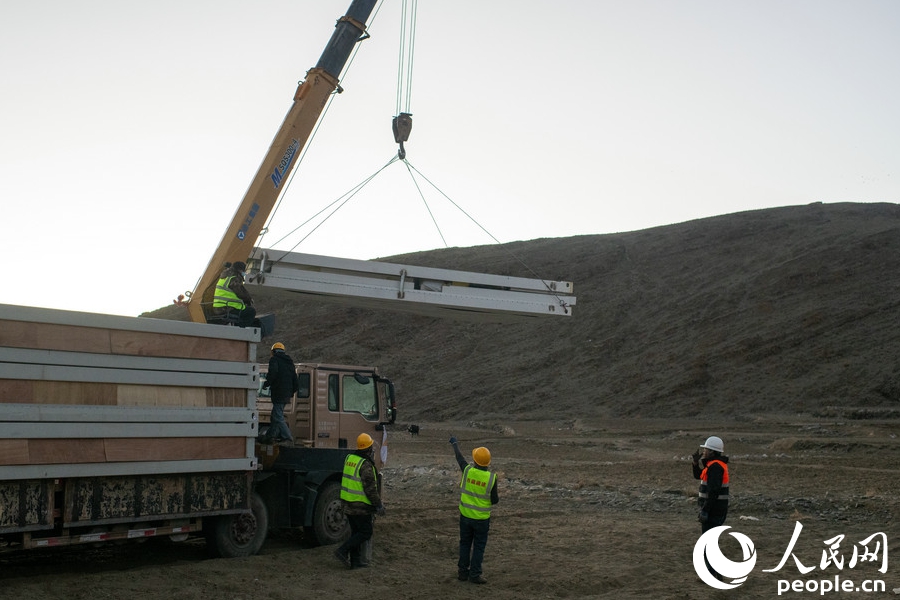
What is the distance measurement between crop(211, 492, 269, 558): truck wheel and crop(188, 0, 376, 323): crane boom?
307 centimetres

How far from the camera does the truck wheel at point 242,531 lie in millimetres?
11023

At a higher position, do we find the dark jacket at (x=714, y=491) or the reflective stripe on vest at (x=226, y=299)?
the reflective stripe on vest at (x=226, y=299)

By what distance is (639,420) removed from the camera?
45.1m

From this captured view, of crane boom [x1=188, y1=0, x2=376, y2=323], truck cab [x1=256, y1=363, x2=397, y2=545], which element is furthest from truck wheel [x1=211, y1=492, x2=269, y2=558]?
crane boom [x1=188, y1=0, x2=376, y2=323]

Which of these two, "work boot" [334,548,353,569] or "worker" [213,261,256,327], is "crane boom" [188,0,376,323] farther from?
"work boot" [334,548,353,569]

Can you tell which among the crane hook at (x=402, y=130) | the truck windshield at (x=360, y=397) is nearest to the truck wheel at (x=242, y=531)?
the truck windshield at (x=360, y=397)

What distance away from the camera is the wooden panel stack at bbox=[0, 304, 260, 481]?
884cm

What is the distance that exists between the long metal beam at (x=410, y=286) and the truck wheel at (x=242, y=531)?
3382 millimetres

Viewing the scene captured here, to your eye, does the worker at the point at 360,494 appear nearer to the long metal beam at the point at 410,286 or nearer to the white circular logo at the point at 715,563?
the long metal beam at the point at 410,286

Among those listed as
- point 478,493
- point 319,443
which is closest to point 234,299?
point 319,443

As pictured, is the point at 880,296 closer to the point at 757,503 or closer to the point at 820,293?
the point at 820,293

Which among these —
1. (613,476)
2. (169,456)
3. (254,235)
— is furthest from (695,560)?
(613,476)

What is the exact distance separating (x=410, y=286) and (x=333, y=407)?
2.24 m

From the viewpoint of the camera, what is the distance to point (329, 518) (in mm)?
12523
